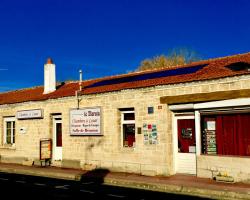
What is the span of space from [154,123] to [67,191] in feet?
14.9

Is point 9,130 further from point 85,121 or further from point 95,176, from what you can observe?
point 95,176

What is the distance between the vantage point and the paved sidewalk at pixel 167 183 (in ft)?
38.1

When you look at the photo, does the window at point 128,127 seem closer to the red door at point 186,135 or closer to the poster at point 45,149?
the red door at point 186,135

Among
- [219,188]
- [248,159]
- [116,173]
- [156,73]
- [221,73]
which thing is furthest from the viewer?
[156,73]

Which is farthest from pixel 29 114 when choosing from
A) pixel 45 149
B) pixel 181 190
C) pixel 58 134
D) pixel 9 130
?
pixel 181 190

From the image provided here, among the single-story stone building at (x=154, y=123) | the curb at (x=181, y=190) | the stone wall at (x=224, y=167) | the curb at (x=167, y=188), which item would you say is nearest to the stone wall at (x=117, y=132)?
the single-story stone building at (x=154, y=123)

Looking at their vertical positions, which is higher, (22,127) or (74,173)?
(22,127)

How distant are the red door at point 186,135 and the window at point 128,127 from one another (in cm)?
234

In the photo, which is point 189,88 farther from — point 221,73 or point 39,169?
Answer: point 39,169

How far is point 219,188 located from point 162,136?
388 cm

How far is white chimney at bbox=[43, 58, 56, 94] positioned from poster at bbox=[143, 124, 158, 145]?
347 inches

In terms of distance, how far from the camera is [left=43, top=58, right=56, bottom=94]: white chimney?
23156 millimetres

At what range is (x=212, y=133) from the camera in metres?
14.3

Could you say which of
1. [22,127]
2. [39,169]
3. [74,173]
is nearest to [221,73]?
[74,173]
